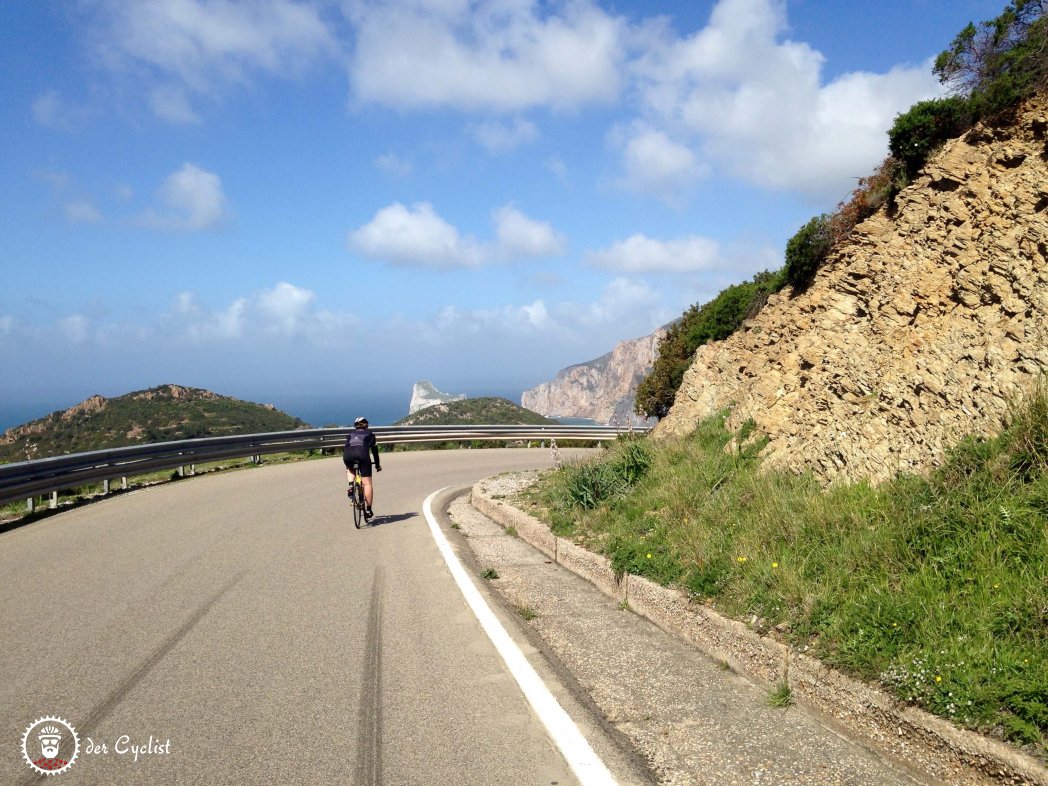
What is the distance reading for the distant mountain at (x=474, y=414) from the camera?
49094mm

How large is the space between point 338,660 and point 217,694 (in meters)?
0.90

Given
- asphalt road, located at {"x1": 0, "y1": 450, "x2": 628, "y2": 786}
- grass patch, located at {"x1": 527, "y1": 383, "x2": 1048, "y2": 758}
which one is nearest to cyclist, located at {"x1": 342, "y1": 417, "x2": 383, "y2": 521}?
asphalt road, located at {"x1": 0, "y1": 450, "x2": 628, "y2": 786}

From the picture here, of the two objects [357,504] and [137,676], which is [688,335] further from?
[137,676]

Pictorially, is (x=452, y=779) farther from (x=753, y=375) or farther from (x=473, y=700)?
(x=753, y=375)

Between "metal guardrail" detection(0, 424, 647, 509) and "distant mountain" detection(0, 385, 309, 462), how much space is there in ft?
33.4

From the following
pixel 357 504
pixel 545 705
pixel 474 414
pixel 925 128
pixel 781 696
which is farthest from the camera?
pixel 474 414

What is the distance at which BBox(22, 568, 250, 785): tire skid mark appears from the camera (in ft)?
13.8

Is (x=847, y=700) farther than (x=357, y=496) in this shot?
No

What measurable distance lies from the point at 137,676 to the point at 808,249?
10539mm

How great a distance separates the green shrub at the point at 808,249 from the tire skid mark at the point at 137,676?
9.57 m

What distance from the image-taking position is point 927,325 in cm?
754

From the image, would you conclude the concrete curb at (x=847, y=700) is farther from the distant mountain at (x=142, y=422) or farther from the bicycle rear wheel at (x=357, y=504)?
the distant mountain at (x=142, y=422)

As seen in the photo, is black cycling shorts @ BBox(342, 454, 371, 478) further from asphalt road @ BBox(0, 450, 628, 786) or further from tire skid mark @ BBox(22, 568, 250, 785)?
tire skid mark @ BBox(22, 568, 250, 785)

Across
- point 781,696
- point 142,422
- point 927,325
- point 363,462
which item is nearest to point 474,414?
point 142,422
